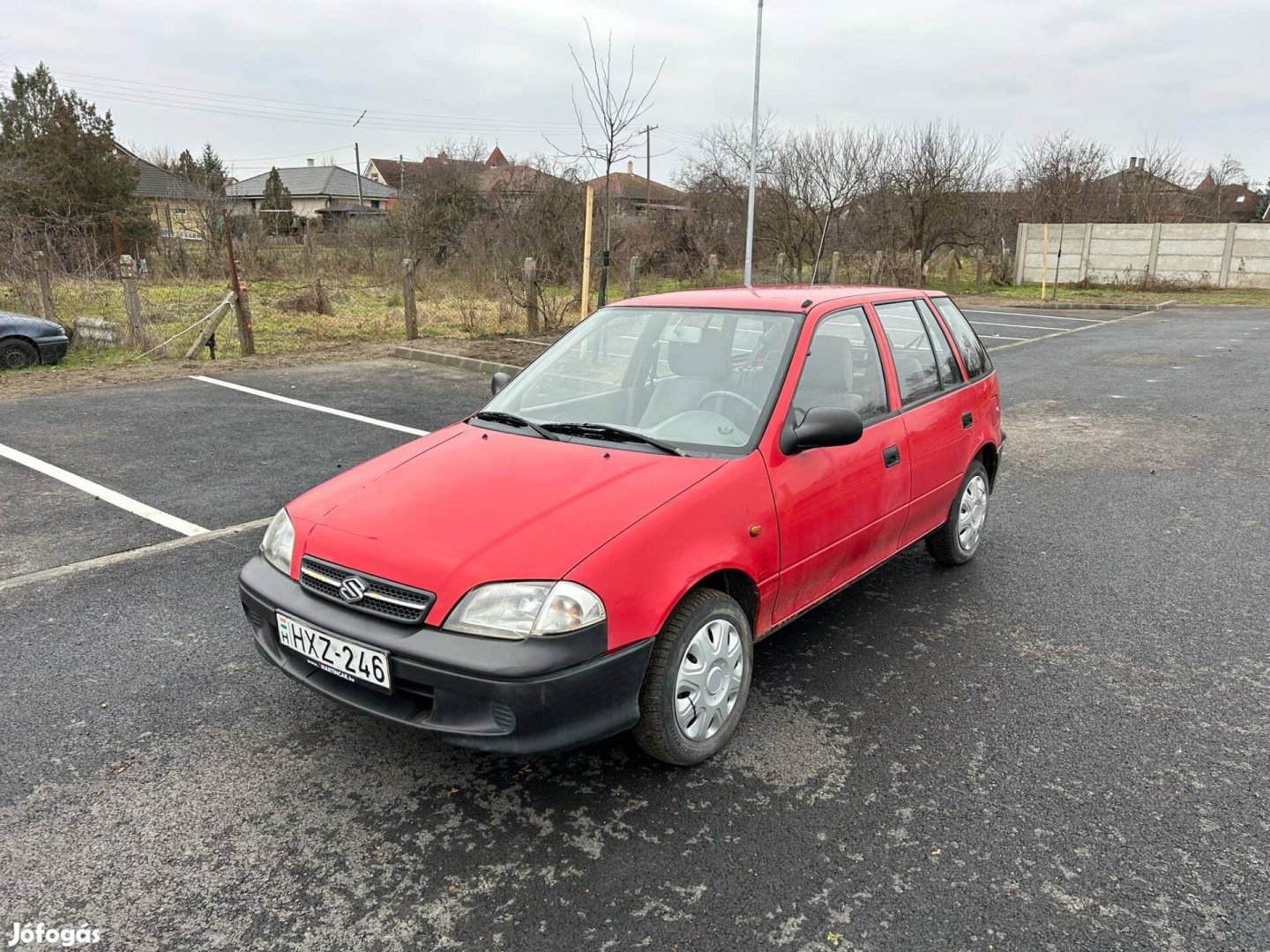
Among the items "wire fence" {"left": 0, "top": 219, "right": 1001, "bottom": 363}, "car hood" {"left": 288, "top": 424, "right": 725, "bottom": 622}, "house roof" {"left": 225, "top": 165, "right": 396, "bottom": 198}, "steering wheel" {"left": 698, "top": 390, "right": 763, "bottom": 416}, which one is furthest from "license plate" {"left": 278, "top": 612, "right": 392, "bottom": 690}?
"house roof" {"left": 225, "top": 165, "right": 396, "bottom": 198}

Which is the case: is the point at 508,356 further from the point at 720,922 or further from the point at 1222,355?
the point at 1222,355

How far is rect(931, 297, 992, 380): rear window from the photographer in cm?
481

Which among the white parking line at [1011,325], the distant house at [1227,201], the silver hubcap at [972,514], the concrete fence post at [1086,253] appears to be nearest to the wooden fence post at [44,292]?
the silver hubcap at [972,514]

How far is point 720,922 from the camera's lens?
7.57 feet

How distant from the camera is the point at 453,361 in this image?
12.2 m

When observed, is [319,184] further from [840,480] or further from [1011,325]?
[840,480]

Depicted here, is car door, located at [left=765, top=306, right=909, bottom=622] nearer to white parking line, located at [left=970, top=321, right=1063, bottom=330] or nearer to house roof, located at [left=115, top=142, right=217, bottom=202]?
white parking line, located at [left=970, top=321, right=1063, bottom=330]

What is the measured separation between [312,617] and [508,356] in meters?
10.0

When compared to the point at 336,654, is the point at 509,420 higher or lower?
higher

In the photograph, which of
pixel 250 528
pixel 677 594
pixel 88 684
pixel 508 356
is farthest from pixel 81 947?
pixel 508 356

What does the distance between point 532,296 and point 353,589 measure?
41.5 ft

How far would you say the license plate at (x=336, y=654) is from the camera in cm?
261

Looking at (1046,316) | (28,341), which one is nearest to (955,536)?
(28,341)

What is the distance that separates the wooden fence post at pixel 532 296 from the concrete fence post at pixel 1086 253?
895 inches
